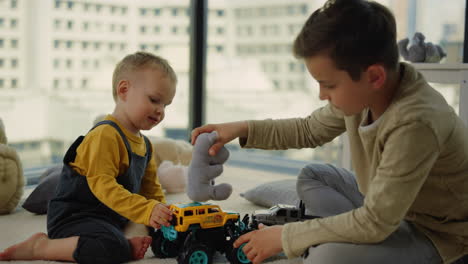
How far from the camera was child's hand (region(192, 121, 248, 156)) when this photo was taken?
4.16ft

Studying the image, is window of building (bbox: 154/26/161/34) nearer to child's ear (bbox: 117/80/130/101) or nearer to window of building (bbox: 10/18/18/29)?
window of building (bbox: 10/18/18/29)

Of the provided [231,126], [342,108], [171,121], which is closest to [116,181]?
[231,126]

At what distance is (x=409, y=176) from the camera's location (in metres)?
0.94

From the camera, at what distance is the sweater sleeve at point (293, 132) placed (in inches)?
53.0

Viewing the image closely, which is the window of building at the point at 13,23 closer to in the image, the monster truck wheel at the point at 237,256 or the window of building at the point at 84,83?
the window of building at the point at 84,83

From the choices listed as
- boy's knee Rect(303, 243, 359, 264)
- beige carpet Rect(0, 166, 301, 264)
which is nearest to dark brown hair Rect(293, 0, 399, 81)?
boy's knee Rect(303, 243, 359, 264)

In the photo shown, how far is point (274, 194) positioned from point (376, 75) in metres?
0.90

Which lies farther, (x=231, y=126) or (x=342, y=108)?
(x=231, y=126)

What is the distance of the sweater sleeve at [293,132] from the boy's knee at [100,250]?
40 cm

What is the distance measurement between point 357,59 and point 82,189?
2.42ft

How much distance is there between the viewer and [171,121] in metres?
3.70

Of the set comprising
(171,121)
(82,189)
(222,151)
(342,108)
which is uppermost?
(342,108)

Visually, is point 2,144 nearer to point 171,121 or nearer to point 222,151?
point 222,151

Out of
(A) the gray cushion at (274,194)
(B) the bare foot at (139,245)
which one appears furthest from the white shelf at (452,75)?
(B) the bare foot at (139,245)
